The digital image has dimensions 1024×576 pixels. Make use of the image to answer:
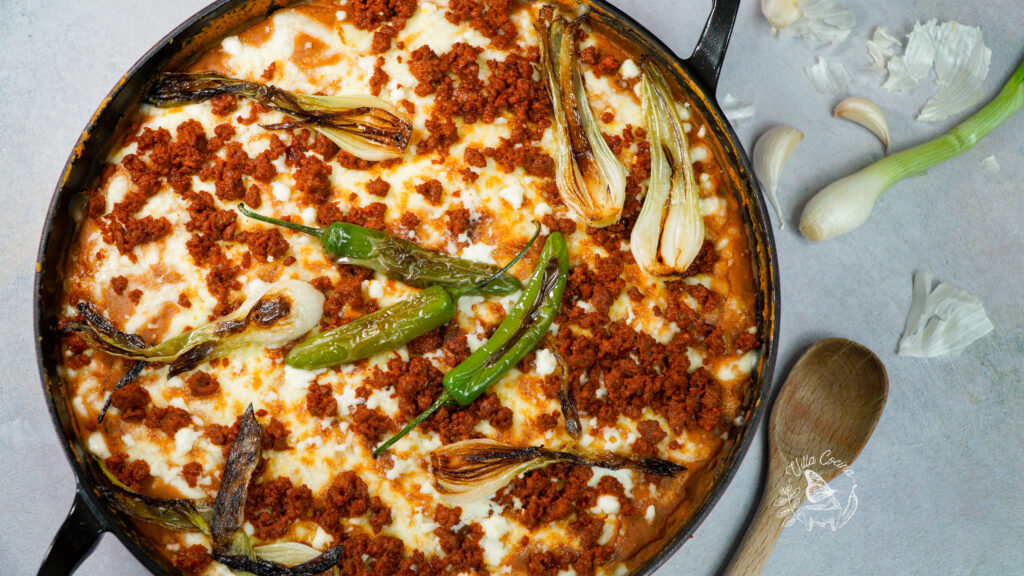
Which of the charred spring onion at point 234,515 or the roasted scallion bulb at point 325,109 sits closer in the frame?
the charred spring onion at point 234,515

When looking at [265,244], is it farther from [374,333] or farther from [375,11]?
[375,11]

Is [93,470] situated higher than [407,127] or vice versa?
[407,127]

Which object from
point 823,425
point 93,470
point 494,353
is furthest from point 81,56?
point 823,425

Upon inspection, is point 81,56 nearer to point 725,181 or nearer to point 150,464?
point 150,464

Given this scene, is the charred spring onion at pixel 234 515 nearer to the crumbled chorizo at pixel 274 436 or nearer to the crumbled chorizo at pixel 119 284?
the crumbled chorizo at pixel 274 436

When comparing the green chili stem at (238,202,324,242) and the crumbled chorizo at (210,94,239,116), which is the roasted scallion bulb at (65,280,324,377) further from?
the crumbled chorizo at (210,94,239,116)

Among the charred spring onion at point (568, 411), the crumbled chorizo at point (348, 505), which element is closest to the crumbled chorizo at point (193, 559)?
the crumbled chorizo at point (348, 505)
